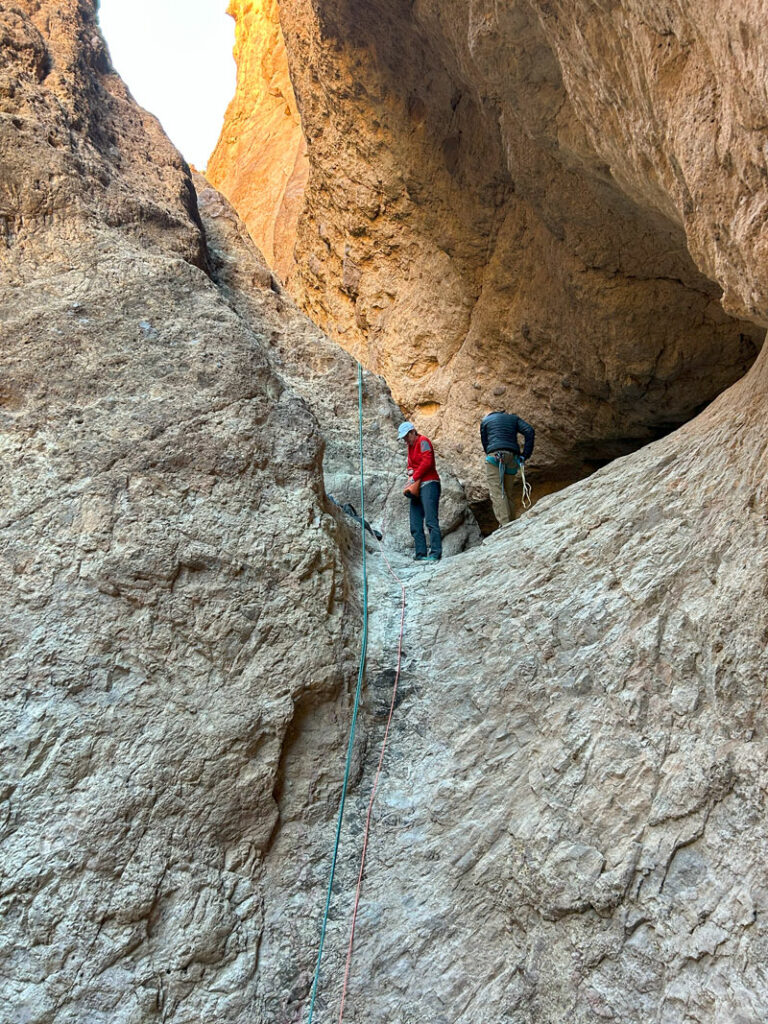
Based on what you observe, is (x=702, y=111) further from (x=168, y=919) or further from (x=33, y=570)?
(x=168, y=919)

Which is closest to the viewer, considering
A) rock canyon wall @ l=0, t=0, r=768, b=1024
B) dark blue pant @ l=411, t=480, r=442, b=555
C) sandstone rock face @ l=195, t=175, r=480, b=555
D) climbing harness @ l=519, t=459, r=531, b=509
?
rock canyon wall @ l=0, t=0, r=768, b=1024

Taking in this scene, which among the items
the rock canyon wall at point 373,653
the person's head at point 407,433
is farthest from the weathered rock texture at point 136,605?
the person's head at point 407,433

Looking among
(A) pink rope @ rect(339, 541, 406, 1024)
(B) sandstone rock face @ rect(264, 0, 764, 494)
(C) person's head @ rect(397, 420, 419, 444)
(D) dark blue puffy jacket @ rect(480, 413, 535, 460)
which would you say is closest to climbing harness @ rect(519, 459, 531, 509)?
(D) dark blue puffy jacket @ rect(480, 413, 535, 460)

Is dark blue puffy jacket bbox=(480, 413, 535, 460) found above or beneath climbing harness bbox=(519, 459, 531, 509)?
above

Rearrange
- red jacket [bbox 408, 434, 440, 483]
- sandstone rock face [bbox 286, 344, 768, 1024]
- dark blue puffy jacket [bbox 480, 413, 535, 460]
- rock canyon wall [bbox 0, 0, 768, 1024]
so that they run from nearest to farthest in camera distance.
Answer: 1. sandstone rock face [bbox 286, 344, 768, 1024]
2. rock canyon wall [bbox 0, 0, 768, 1024]
3. red jacket [bbox 408, 434, 440, 483]
4. dark blue puffy jacket [bbox 480, 413, 535, 460]

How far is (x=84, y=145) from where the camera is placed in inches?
254

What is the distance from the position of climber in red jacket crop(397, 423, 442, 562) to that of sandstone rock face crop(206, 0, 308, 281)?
9.76 meters

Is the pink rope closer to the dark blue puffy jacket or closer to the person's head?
the person's head

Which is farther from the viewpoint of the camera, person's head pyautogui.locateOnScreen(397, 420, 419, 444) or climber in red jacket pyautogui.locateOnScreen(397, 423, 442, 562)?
person's head pyautogui.locateOnScreen(397, 420, 419, 444)

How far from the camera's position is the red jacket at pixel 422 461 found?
256 inches

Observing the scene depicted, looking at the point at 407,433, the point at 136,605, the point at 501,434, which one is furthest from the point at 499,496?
the point at 136,605

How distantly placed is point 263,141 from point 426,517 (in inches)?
631

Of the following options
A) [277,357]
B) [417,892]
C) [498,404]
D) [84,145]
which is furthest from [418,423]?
[417,892]

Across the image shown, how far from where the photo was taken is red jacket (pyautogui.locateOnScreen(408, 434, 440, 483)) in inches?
256
